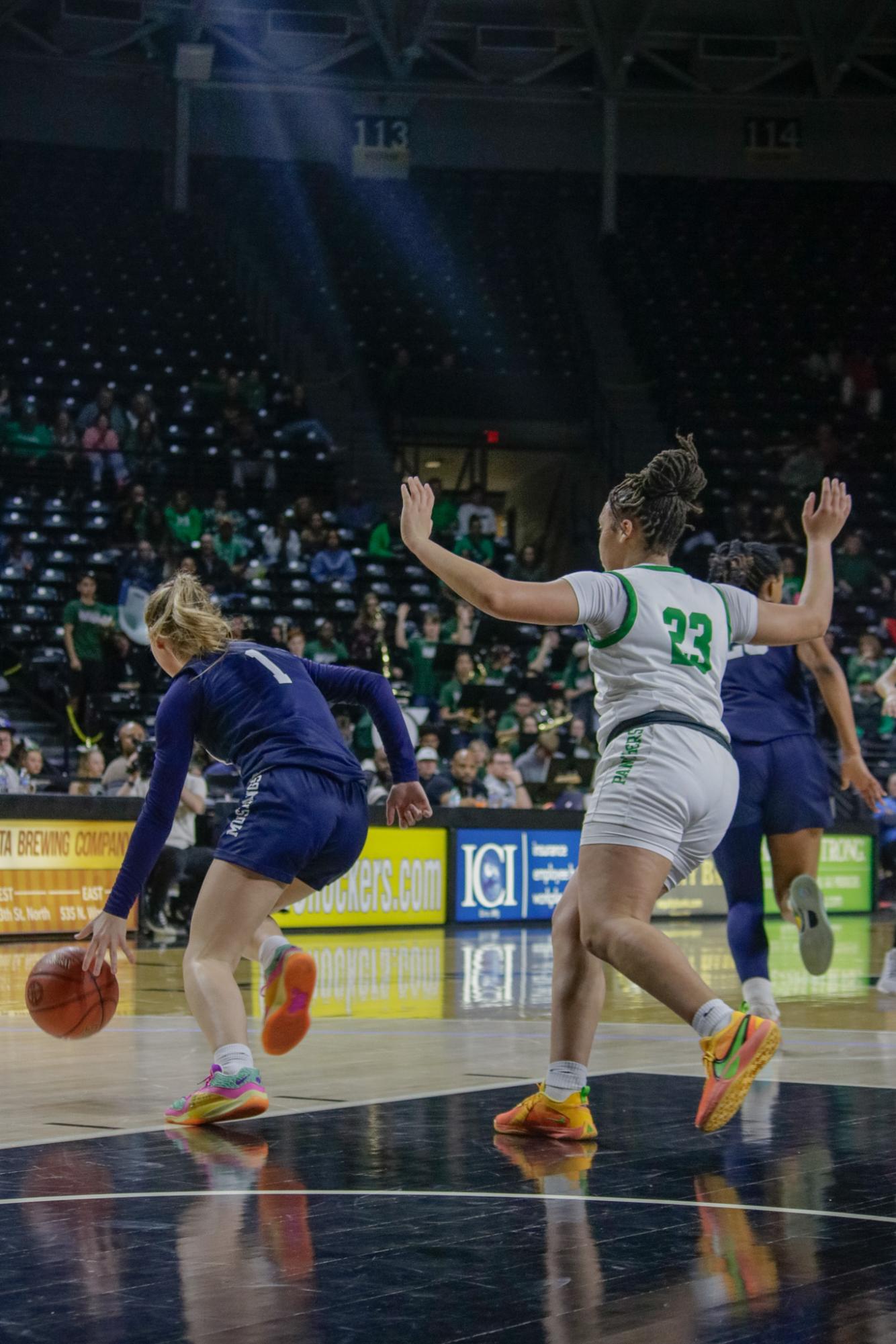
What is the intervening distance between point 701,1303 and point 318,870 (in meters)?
2.41

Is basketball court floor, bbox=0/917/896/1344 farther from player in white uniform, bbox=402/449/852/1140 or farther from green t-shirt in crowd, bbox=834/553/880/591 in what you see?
green t-shirt in crowd, bbox=834/553/880/591

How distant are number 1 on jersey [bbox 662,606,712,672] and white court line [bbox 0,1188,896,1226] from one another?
1.49 meters

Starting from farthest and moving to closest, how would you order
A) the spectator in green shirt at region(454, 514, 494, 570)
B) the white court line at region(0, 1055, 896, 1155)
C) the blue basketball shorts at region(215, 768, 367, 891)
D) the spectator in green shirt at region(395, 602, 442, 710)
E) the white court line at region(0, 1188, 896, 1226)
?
the spectator in green shirt at region(454, 514, 494, 570)
the spectator in green shirt at region(395, 602, 442, 710)
the blue basketball shorts at region(215, 768, 367, 891)
the white court line at region(0, 1055, 896, 1155)
the white court line at region(0, 1188, 896, 1226)

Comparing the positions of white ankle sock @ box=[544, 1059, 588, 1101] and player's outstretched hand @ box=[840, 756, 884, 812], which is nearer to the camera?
white ankle sock @ box=[544, 1059, 588, 1101]

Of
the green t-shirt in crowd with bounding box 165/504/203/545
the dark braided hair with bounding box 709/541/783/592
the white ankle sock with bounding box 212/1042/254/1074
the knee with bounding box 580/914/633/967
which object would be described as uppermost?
the green t-shirt in crowd with bounding box 165/504/203/545

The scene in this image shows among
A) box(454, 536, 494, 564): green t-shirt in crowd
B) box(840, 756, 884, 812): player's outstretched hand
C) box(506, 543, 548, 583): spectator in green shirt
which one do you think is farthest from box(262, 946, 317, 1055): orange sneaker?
box(454, 536, 494, 564): green t-shirt in crowd

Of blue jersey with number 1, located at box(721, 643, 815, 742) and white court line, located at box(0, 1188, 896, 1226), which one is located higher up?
blue jersey with number 1, located at box(721, 643, 815, 742)

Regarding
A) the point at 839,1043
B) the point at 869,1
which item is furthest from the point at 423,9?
the point at 839,1043

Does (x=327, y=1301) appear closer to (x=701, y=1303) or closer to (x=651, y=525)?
(x=701, y=1303)

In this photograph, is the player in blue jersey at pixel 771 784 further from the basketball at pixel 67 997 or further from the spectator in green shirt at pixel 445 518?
the spectator in green shirt at pixel 445 518

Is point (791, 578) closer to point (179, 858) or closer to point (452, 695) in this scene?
point (452, 695)

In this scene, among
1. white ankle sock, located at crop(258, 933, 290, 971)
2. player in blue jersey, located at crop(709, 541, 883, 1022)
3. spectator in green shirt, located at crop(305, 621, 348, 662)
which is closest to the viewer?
white ankle sock, located at crop(258, 933, 290, 971)

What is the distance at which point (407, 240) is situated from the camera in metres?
29.2

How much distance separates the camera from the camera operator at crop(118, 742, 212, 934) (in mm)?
13695
